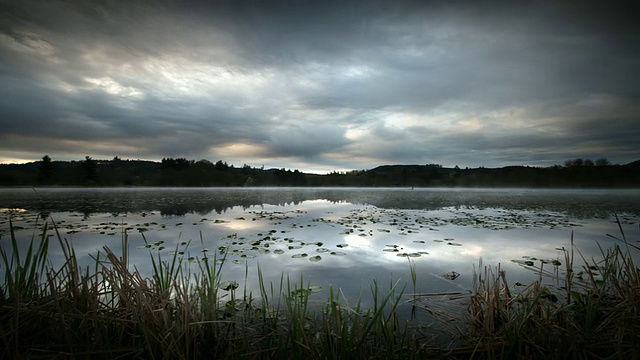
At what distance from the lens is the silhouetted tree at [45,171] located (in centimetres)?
6815

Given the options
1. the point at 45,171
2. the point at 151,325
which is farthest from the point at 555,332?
the point at 45,171

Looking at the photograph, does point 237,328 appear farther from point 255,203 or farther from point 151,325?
point 255,203

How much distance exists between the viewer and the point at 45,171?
238ft

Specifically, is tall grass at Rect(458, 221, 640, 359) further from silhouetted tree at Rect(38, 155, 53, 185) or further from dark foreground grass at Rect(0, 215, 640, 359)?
silhouetted tree at Rect(38, 155, 53, 185)

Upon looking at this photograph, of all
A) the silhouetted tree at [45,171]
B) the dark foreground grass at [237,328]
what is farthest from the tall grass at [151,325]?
the silhouetted tree at [45,171]

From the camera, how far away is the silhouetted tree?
6815 centimetres

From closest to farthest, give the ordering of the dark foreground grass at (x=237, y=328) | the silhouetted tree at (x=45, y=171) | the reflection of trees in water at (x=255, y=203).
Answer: the dark foreground grass at (x=237, y=328) < the reflection of trees in water at (x=255, y=203) < the silhouetted tree at (x=45, y=171)

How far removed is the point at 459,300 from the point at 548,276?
2871 mm

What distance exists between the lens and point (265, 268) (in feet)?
22.4

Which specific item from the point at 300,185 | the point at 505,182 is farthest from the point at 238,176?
the point at 505,182

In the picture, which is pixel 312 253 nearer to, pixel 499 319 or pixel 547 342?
pixel 499 319

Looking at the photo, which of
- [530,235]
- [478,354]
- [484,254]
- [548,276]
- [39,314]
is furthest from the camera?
[530,235]

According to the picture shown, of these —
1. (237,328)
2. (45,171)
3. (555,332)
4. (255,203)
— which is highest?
(45,171)

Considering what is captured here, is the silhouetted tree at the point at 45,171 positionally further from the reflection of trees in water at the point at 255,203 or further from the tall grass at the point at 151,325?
the tall grass at the point at 151,325
